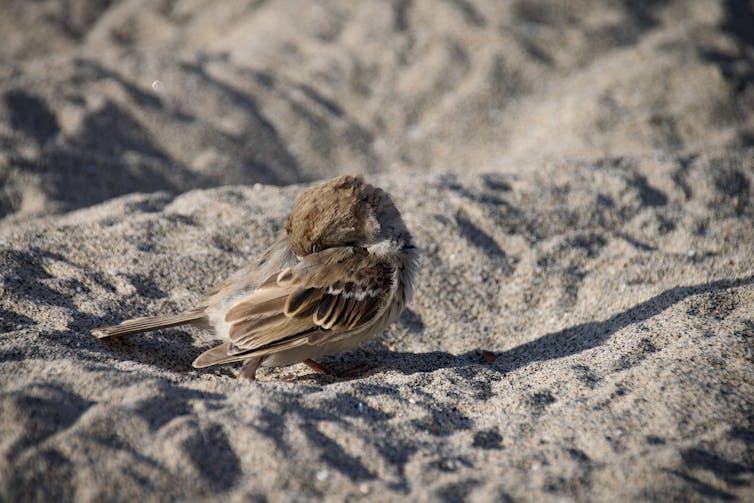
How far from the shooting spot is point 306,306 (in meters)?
3.77

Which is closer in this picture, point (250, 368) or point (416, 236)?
point (250, 368)

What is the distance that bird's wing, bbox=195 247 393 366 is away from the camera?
12.0 feet

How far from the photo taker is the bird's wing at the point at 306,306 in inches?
144

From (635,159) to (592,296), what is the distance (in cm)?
205

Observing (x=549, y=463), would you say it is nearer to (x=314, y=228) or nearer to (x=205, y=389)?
(x=205, y=389)

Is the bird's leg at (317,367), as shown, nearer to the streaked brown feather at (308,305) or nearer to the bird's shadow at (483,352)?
the bird's shadow at (483,352)

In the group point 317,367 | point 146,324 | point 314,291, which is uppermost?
point 314,291

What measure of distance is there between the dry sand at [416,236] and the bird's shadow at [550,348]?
2 centimetres

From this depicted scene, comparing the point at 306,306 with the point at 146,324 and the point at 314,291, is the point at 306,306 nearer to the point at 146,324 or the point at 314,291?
the point at 314,291

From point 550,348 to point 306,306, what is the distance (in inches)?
57.3

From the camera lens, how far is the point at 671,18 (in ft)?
28.8

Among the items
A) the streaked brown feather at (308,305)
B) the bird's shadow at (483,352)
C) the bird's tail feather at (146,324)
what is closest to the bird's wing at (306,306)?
the streaked brown feather at (308,305)

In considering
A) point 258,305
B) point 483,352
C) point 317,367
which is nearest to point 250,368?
point 258,305

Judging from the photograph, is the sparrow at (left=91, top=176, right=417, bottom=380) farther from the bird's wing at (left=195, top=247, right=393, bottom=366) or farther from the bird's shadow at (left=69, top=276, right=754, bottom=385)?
the bird's shadow at (left=69, top=276, right=754, bottom=385)
